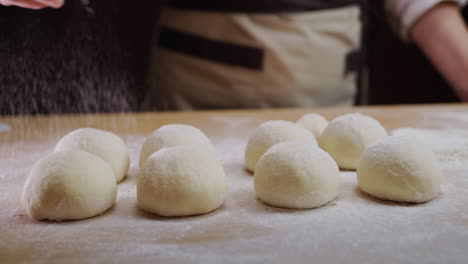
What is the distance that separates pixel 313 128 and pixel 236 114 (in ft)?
2.06

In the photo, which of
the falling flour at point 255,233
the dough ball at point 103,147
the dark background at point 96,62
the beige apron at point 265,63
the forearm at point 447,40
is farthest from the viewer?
the forearm at point 447,40

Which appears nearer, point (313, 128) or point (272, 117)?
point (313, 128)

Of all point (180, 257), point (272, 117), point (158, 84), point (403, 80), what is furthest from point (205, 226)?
point (403, 80)

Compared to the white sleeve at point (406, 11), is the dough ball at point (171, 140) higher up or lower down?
lower down

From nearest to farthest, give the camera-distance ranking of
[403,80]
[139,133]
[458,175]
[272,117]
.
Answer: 1. [458,175]
2. [139,133]
3. [272,117]
4. [403,80]

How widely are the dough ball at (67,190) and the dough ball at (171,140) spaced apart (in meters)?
0.26

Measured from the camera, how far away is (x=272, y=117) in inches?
89.2

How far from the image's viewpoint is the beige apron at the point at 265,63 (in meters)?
2.37

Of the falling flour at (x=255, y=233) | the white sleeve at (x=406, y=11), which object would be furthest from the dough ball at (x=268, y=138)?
the white sleeve at (x=406, y=11)

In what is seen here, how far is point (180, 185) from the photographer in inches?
46.5

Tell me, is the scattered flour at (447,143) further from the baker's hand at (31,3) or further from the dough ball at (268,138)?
the baker's hand at (31,3)

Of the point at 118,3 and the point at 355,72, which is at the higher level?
the point at 118,3

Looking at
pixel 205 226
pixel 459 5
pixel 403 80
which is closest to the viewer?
pixel 205 226

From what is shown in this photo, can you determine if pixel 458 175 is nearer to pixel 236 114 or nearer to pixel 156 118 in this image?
pixel 236 114
